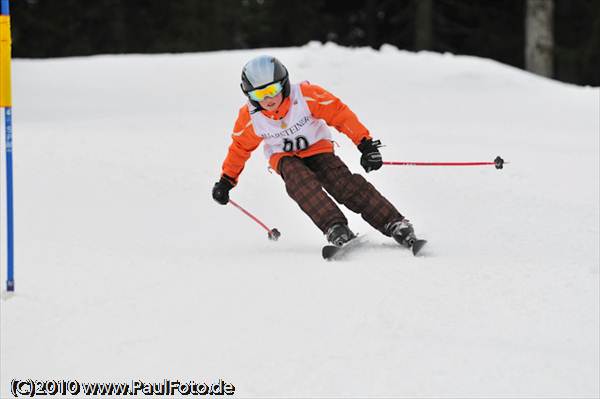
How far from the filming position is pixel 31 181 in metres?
7.40

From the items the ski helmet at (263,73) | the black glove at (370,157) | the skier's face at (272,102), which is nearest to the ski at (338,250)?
the black glove at (370,157)

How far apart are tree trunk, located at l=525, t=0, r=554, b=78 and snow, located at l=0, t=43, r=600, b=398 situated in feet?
17.0

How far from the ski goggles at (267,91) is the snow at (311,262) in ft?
3.54

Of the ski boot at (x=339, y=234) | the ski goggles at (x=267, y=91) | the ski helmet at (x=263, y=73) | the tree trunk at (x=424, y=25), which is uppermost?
the ski helmet at (x=263, y=73)

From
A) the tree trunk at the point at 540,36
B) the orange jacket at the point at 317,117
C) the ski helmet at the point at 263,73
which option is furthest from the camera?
the tree trunk at the point at 540,36

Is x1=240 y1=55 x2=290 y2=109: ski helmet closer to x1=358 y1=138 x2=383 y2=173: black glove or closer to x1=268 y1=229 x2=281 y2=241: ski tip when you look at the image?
x1=358 y1=138 x2=383 y2=173: black glove

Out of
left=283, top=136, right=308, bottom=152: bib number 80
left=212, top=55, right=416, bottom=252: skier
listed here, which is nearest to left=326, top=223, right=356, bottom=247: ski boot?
left=212, top=55, right=416, bottom=252: skier

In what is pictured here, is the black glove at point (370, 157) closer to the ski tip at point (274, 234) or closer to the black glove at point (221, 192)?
the ski tip at point (274, 234)

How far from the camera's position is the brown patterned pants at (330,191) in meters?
5.08

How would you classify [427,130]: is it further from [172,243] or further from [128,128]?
[172,243]

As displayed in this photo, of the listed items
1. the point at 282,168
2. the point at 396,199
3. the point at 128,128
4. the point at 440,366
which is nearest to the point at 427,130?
the point at 396,199

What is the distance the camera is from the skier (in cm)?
505

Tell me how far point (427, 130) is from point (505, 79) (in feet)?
9.33

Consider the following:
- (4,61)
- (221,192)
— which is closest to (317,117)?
(221,192)
